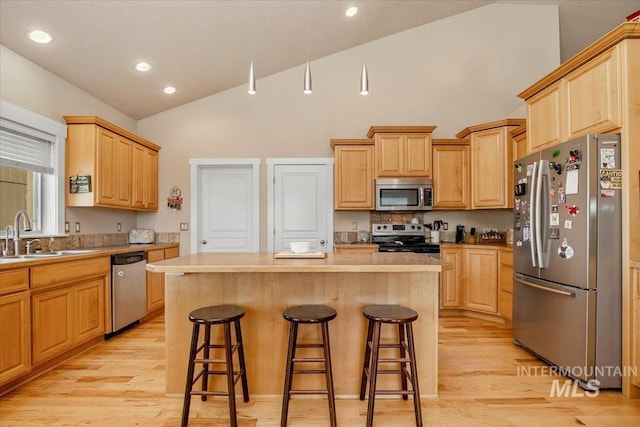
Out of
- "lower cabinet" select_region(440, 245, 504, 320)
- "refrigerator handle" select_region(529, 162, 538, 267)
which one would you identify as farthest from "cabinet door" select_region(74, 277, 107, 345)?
"refrigerator handle" select_region(529, 162, 538, 267)

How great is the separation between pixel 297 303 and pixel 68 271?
195 cm

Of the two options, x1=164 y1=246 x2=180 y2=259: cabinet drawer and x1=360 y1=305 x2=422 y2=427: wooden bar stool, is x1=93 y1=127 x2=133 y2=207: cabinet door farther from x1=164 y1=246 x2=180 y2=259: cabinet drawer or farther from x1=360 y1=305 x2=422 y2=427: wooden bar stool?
x1=360 y1=305 x2=422 y2=427: wooden bar stool

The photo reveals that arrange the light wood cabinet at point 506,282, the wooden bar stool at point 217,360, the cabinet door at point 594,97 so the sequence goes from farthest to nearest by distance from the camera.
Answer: the light wood cabinet at point 506,282, the cabinet door at point 594,97, the wooden bar stool at point 217,360

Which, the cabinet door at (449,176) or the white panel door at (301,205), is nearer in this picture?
the cabinet door at (449,176)

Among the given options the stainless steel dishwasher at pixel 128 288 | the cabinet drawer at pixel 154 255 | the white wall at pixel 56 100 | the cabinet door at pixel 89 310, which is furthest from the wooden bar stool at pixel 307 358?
the white wall at pixel 56 100

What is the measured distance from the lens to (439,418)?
2.03 m

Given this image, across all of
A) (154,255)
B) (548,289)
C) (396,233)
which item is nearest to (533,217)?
(548,289)

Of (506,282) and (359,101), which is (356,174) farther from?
(506,282)

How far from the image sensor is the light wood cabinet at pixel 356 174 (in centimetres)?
436

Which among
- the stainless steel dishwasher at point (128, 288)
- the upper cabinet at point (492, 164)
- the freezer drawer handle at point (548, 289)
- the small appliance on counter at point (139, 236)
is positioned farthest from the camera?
the small appliance on counter at point (139, 236)

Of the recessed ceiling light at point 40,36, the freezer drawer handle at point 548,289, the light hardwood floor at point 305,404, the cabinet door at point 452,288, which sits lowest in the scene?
the light hardwood floor at point 305,404

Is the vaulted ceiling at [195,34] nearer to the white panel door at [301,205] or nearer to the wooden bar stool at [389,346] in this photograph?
the white panel door at [301,205]

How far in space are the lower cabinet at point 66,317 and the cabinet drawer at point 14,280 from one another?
0.15 m

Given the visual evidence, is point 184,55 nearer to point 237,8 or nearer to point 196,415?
point 237,8
